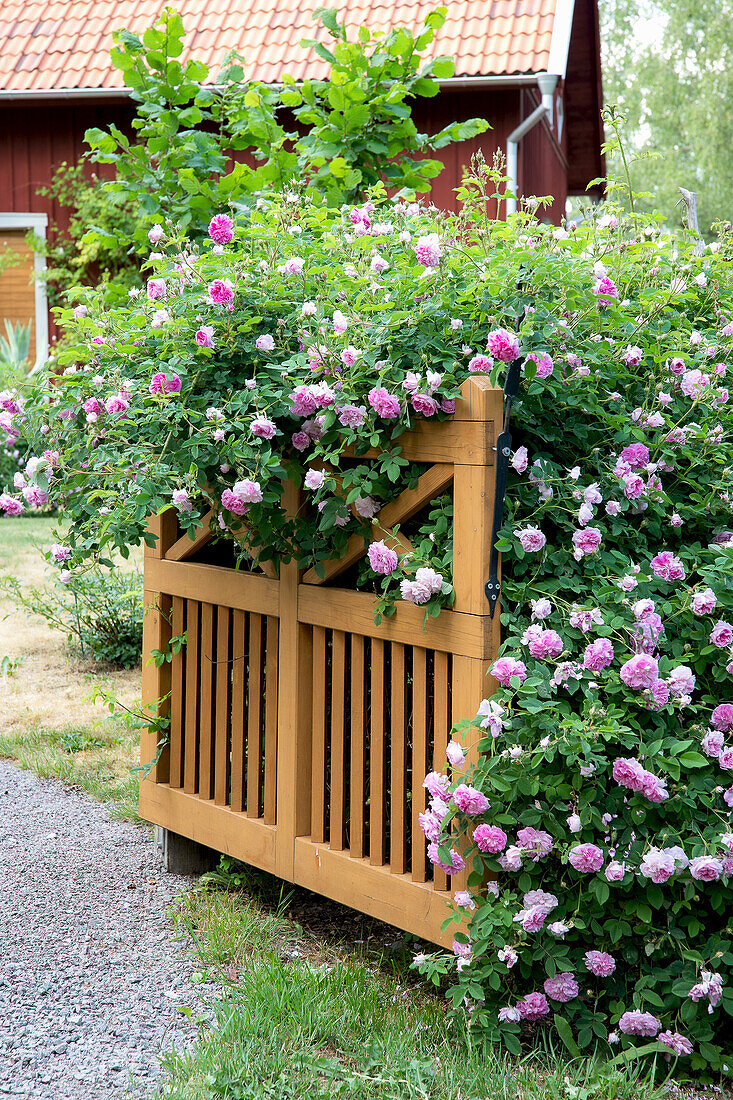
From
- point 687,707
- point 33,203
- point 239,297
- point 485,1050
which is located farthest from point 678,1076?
point 33,203

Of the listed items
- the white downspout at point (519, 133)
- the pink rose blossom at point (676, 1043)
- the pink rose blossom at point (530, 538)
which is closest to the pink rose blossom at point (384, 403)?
the pink rose blossom at point (530, 538)

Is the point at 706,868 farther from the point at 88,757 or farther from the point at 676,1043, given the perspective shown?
the point at 88,757

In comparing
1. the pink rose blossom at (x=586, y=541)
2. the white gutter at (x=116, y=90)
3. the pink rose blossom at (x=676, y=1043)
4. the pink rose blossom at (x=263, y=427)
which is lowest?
the pink rose blossom at (x=676, y=1043)

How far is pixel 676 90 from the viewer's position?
90.1 feet

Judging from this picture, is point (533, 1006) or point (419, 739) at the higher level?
point (419, 739)

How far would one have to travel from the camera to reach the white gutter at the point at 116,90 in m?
8.66

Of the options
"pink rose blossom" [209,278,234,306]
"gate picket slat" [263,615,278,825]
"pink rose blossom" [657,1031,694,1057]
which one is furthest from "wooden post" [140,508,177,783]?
"pink rose blossom" [657,1031,694,1057]

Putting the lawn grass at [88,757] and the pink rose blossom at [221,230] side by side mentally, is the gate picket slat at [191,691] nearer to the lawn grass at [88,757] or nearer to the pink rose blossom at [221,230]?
the lawn grass at [88,757]

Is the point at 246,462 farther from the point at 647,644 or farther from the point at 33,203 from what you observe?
the point at 33,203

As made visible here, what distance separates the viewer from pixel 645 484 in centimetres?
264

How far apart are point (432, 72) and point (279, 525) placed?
101 inches

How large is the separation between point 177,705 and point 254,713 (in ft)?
1.59

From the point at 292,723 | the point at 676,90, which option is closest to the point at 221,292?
the point at 292,723

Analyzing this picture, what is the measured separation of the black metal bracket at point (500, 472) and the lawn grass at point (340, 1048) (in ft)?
3.20
